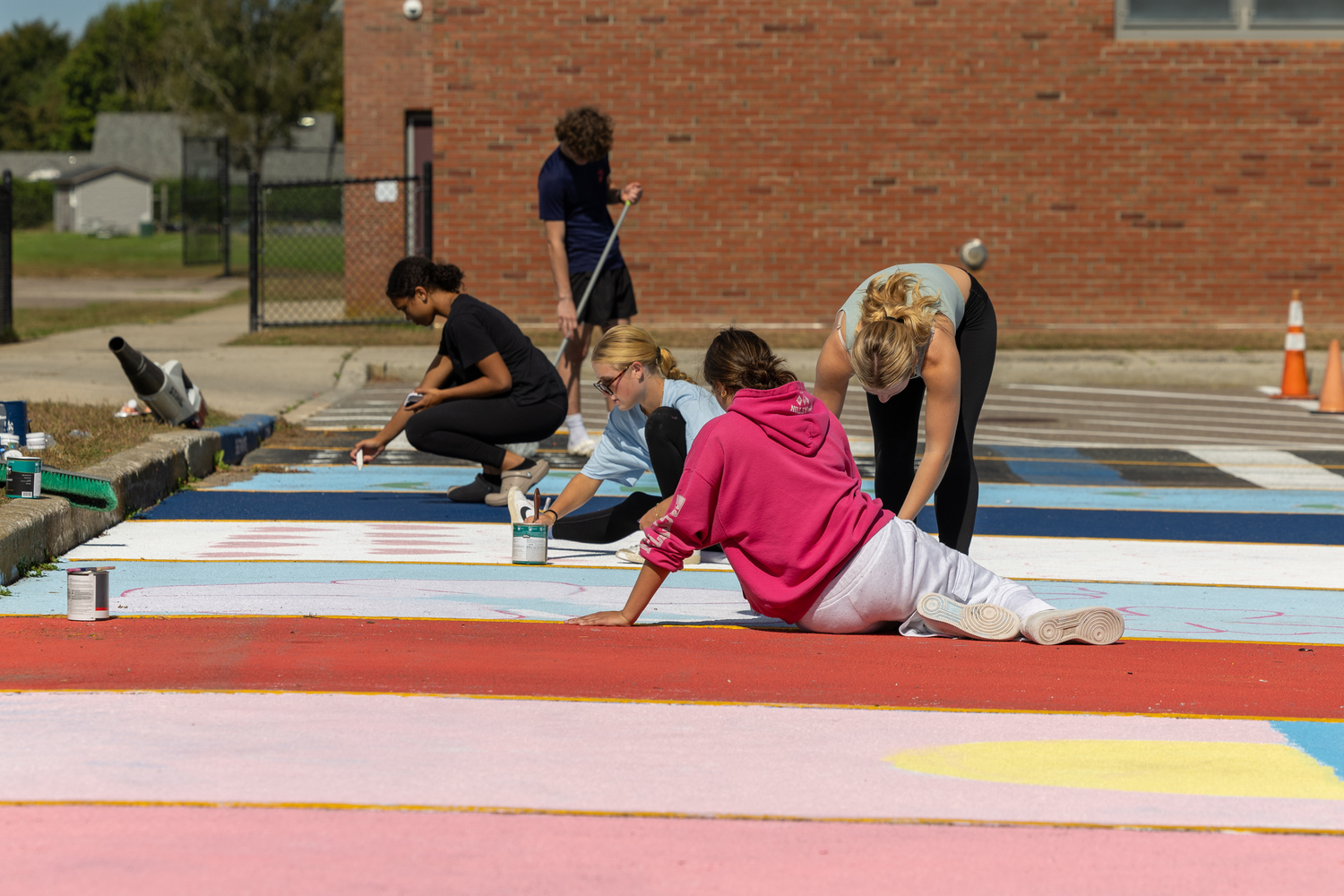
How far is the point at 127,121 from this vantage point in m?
95.6

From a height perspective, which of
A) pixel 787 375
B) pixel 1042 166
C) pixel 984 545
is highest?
pixel 1042 166

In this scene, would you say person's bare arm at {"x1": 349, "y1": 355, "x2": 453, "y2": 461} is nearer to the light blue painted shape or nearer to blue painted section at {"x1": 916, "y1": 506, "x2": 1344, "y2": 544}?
the light blue painted shape

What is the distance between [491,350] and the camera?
819cm

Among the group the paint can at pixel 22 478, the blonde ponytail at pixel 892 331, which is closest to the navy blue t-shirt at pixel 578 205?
the paint can at pixel 22 478

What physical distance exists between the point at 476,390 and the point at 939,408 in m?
3.36

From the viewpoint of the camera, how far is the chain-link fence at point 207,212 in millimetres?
35562

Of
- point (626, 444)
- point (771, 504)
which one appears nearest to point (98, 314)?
point (626, 444)

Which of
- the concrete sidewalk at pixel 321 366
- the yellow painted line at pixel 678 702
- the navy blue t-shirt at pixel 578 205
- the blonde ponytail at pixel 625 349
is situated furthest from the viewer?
the concrete sidewalk at pixel 321 366

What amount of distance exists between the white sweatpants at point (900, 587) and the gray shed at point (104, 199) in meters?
81.0

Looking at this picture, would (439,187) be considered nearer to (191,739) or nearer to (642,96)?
(642,96)

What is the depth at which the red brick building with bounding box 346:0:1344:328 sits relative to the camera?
1906 cm

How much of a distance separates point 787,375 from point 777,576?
0.66 metres

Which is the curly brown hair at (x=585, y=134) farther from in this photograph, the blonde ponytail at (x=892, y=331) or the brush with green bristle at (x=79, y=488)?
the blonde ponytail at (x=892, y=331)

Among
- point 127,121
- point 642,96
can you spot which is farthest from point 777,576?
point 127,121
